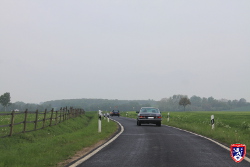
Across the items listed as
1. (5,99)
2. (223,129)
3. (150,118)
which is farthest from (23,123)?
(5,99)

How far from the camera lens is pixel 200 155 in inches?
378

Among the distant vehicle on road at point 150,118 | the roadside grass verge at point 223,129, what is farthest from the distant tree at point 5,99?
the distant vehicle on road at point 150,118

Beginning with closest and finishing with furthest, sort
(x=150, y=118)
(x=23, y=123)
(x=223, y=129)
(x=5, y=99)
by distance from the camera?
1. (x=23, y=123)
2. (x=223, y=129)
3. (x=150, y=118)
4. (x=5, y=99)

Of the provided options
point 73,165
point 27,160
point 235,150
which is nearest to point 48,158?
point 27,160

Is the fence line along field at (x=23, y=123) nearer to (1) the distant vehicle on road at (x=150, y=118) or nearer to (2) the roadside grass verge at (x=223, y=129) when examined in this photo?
(1) the distant vehicle on road at (x=150, y=118)

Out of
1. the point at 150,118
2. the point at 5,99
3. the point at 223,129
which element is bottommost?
the point at 223,129

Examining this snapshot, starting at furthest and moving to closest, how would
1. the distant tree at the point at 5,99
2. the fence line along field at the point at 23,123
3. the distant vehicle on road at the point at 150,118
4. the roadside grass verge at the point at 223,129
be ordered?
the distant tree at the point at 5,99 → the distant vehicle on road at the point at 150,118 → the fence line along field at the point at 23,123 → the roadside grass verge at the point at 223,129

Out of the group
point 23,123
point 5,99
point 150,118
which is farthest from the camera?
point 5,99


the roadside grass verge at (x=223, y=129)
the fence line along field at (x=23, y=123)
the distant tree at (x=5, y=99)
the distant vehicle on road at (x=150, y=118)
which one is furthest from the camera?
the distant tree at (x=5, y=99)

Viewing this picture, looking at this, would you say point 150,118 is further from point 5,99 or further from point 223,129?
point 5,99

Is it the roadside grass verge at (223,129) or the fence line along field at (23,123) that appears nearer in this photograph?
the roadside grass verge at (223,129)

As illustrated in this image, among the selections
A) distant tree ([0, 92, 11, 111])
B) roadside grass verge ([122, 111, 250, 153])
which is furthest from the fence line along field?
distant tree ([0, 92, 11, 111])

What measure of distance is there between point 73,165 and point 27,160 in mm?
1358

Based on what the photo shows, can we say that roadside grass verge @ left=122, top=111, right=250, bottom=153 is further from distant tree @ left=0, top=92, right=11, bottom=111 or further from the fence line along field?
distant tree @ left=0, top=92, right=11, bottom=111
